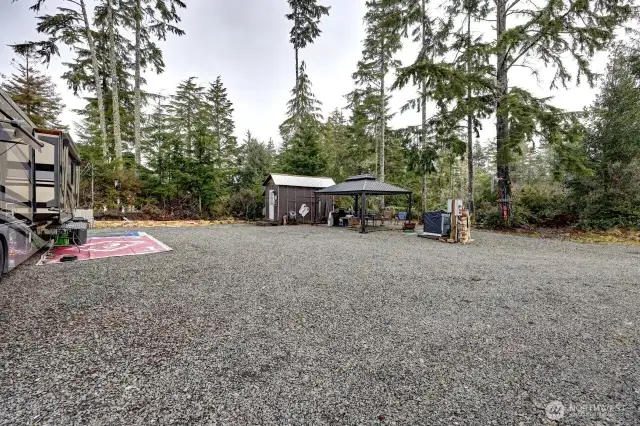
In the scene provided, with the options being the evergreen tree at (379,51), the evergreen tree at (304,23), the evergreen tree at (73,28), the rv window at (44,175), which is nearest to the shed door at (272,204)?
the evergreen tree at (379,51)

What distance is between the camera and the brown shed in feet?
48.7

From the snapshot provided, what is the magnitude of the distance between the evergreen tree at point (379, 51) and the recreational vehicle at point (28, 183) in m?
13.2

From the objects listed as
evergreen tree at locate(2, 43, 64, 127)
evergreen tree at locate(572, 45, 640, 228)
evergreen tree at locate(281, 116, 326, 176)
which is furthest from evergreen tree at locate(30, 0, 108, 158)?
evergreen tree at locate(572, 45, 640, 228)

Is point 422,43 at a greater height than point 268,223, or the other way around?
point 422,43

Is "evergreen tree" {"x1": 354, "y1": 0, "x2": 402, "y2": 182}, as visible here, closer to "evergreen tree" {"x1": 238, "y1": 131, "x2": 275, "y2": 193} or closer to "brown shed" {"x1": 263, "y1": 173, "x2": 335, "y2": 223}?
"brown shed" {"x1": 263, "y1": 173, "x2": 335, "y2": 223}

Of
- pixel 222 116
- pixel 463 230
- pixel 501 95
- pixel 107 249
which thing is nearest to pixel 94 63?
pixel 222 116

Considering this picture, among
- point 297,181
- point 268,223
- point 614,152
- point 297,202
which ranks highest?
point 614,152

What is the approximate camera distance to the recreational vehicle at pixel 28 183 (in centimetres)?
383

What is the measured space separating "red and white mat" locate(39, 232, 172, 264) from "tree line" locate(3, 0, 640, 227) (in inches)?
301

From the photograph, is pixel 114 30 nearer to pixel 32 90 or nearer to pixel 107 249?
pixel 32 90

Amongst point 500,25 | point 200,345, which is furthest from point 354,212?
point 200,345

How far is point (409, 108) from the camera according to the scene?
15.0 m

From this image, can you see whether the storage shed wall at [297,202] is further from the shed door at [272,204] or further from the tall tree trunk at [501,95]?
the tall tree trunk at [501,95]

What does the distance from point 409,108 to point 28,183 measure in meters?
15.0
